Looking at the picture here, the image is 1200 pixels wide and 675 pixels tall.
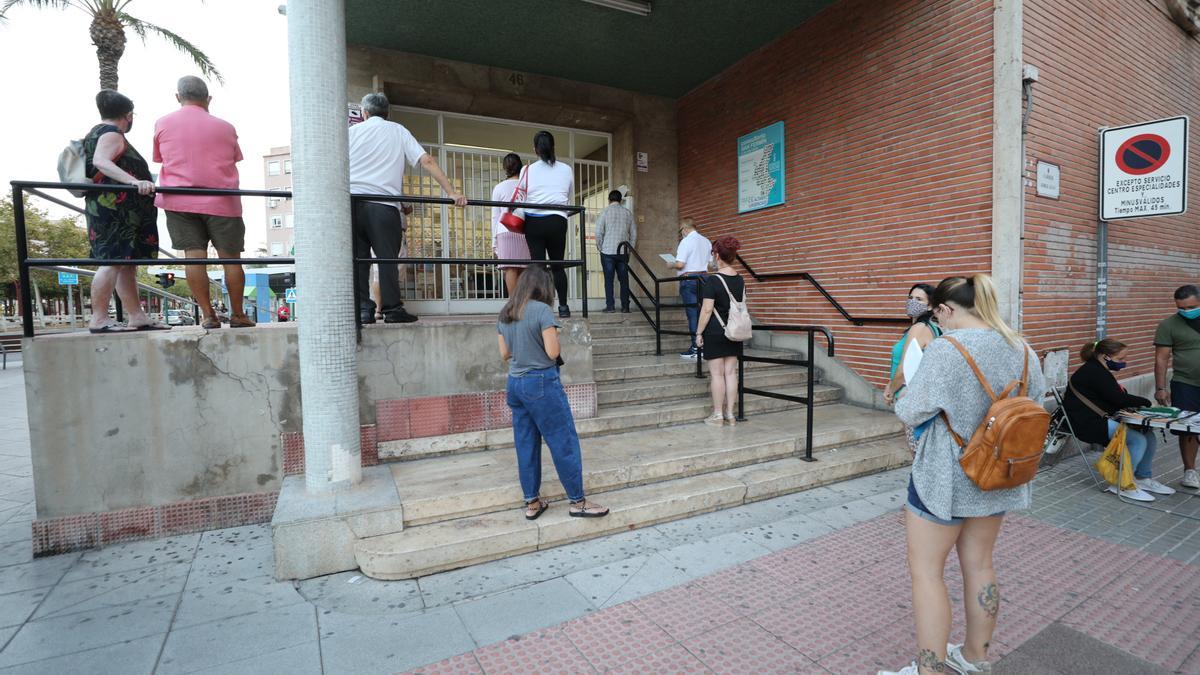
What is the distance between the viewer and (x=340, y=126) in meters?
3.51

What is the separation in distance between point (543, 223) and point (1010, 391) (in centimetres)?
398

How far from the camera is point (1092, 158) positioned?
244 inches

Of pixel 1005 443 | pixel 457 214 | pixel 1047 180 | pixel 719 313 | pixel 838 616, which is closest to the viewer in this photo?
pixel 1005 443

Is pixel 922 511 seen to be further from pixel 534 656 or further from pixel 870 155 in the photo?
pixel 870 155

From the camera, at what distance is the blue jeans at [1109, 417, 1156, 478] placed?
4605mm

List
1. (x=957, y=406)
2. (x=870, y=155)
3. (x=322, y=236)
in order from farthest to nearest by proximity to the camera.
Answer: (x=870, y=155), (x=322, y=236), (x=957, y=406)

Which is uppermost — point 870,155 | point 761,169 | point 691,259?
point 761,169

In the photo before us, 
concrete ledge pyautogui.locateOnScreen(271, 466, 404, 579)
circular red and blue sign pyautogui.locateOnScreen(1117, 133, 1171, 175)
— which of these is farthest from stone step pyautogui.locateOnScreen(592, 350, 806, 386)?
circular red and blue sign pyautogui.locateOnScreen(1117, 133, 1171, 175)

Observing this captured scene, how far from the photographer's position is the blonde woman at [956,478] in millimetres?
1987

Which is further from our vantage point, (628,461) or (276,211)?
(276,211)

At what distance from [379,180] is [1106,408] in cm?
654

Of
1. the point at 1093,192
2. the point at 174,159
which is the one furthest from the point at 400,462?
the point at 1093,192

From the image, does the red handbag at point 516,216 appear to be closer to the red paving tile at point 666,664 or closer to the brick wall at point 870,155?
the red paving tile at point 666,664

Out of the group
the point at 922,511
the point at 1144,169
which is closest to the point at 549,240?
the point at 922,511
